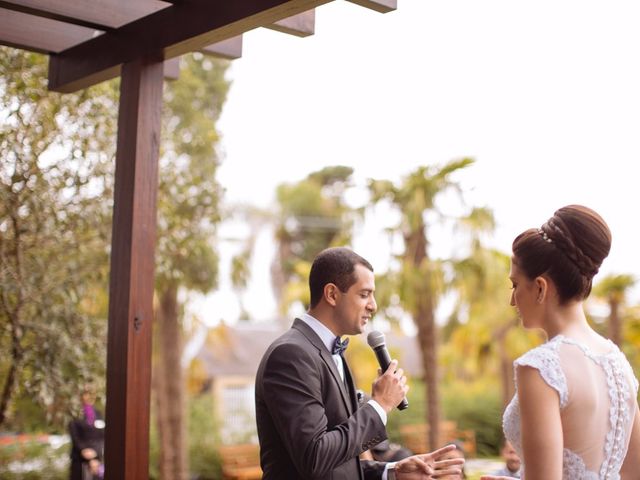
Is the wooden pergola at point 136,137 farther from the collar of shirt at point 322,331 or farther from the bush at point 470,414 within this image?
the bush at point 470,414

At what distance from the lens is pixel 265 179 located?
→ 4534cm

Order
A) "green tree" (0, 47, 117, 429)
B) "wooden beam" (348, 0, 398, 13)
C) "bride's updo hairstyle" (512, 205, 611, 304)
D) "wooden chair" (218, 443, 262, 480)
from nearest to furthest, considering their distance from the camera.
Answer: "bride's updo hairstyle" (512, 205, 611, 304)
"wooden beam" (348, 0, 398, 13)
"green tree" (0, 47, 117, 429)
"wooden chair" (218, 443, 262, 480)

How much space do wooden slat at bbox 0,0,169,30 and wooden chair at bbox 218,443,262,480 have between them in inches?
478

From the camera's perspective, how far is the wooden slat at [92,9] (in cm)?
396

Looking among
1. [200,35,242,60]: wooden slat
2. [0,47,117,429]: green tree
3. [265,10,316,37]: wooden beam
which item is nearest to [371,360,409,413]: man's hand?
[265,10,316,37]: wooden beam

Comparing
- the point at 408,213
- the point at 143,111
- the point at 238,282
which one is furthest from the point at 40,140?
the point at 238,282

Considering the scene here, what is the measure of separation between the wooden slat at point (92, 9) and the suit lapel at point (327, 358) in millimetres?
1781

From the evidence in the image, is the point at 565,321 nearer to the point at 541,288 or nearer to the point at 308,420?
the point at 541,288

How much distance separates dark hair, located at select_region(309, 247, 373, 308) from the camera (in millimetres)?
3057

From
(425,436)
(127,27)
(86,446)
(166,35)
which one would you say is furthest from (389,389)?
(425,436)

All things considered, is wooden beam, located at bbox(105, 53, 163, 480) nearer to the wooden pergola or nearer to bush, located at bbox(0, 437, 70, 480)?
the wooden pergola

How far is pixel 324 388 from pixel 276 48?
140ft

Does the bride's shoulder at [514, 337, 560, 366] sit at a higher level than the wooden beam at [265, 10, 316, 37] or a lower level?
lower

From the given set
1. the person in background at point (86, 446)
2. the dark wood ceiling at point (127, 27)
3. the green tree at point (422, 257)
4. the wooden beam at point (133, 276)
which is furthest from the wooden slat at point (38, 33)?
the green tree at point (422, 257)
